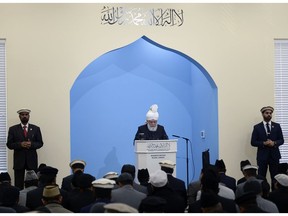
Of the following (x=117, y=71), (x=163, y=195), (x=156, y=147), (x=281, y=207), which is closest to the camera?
(x=163, y=195)

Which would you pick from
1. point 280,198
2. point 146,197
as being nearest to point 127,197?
point 146,197

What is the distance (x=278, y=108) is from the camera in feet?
32.3

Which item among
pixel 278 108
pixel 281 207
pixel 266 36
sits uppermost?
pixel 266 36

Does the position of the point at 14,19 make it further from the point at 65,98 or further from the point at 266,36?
the point at 266,36

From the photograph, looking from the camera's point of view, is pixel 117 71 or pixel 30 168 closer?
pixel 30 168

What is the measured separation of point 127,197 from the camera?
495 centimetres

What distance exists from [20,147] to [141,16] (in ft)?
10.6

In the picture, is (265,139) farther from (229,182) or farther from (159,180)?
(159,180)

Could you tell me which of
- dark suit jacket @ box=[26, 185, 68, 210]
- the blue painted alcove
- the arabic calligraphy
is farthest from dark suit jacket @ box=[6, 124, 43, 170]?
dark suit jacket @ box=[26, 185, 68, 210]

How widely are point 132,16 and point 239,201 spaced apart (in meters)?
5.97

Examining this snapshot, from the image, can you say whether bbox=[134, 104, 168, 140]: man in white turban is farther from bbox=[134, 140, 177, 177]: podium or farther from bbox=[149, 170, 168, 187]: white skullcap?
bbox=[149, 170, 168, 187]: white skullcap

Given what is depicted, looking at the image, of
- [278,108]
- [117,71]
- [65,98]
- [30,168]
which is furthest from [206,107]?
[30,168]

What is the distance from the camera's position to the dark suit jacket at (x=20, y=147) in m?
8.57

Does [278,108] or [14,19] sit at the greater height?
[14,19]
